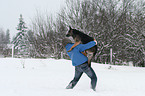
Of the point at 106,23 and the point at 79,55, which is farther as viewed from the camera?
the point at 106,23

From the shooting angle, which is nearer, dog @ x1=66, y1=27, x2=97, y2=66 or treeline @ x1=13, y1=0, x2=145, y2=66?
dog @ x1=66, y1=27, x2=97, y2=66

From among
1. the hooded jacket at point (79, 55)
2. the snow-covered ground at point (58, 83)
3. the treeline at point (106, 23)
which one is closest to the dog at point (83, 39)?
the hooded jacket at point (79, 55)

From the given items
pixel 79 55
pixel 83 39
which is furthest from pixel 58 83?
pixel 83 39

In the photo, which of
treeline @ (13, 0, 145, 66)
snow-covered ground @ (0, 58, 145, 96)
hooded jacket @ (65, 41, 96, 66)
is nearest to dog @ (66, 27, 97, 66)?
hooded jacket @ (65, 41, 96, 66)

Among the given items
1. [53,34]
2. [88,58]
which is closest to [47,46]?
[53,34]

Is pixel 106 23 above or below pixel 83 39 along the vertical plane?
above

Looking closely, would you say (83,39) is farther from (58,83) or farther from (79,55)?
(58,83)

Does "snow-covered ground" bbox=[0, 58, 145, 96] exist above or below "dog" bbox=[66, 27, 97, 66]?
below

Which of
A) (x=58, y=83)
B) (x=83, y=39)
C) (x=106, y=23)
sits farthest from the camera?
(x=106, y=23)

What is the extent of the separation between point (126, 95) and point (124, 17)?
12504 mm

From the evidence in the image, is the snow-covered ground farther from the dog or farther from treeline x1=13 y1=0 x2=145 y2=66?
treeline x1=13 y1=0 x2=145 y2=66

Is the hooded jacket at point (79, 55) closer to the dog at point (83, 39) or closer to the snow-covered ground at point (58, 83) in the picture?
the dog at point (83, 39)

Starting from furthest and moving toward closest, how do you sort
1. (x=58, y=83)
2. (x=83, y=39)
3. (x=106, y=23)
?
(x=106, y=23)
(x=58, y=83)
(x=83, y=39)

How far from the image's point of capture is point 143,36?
35.5ft
